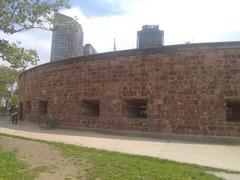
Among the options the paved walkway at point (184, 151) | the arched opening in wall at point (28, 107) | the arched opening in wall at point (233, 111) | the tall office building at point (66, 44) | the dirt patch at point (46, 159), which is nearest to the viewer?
the dirt patch at point (46, 159)

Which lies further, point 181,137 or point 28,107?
point 28,107

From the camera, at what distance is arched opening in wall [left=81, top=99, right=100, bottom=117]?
51.6ft

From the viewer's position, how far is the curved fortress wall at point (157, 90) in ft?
40.2

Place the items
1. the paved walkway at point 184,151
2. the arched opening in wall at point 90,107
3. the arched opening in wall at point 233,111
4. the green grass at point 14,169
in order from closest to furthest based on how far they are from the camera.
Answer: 1. the green grass at point 14,169
2. the paved walkway at point 184,151
3. the arched opening in wall at point 233,111
4. the arched opening in wall at point 90,107

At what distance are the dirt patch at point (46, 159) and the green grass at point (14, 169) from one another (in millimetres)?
147

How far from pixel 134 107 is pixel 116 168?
7.53 m

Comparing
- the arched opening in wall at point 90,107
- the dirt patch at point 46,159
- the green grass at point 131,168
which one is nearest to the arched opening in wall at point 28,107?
the arched opening in wall at point 90,107

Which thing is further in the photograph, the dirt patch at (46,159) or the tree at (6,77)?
the tree at (6,77)

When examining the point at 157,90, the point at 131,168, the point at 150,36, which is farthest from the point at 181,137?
the point at 150,36

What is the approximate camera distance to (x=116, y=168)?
7066 millimetres

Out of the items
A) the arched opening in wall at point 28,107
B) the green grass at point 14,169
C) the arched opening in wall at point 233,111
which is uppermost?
the arched opening in wall at point 28,107

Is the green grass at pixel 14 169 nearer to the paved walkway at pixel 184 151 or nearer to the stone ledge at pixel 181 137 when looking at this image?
the paved walkway at pixel 184 151

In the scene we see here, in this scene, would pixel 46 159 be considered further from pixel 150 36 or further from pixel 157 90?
pixel 150 36

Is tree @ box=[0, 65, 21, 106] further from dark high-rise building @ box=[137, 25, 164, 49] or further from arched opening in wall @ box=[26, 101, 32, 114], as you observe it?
dark high-rise building @ box=[137, 25, 164, 49]
